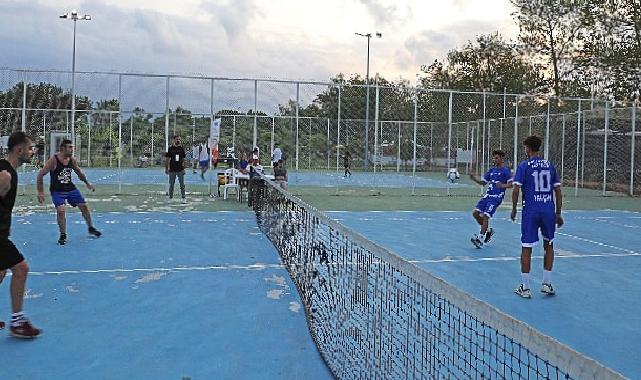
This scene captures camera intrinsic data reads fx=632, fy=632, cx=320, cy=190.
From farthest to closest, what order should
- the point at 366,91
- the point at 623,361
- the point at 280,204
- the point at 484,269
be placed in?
the point at 366,91, the point at 280,204, the point at 484,269, the point at 623,361

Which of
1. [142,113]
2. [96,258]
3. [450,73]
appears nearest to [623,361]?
[96,258]

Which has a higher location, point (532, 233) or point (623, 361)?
point (532, 233)

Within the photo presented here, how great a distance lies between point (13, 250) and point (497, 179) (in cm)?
796

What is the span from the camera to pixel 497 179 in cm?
1105

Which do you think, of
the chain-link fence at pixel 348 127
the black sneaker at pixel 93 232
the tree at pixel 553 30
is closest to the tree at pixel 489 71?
the tree at pixel 553 30

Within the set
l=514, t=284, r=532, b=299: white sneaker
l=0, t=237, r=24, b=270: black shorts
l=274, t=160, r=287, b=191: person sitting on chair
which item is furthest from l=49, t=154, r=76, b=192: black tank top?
l=274, t=160, r=287, b=191: person sitting on chair

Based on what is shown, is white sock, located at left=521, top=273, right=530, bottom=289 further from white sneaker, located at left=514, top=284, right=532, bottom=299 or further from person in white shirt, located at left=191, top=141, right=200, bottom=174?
person in white shirt, located at left=191, top=141, right=200, bottom=174

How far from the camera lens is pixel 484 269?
930 centimetres

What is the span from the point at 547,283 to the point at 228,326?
4037mm

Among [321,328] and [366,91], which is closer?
[321,328]

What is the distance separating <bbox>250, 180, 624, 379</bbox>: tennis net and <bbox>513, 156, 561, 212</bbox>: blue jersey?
1948 millimetres

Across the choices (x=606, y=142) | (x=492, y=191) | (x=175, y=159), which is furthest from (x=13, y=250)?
(x=606, y=142)

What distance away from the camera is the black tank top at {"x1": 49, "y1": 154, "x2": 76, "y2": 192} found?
10820 millimetres

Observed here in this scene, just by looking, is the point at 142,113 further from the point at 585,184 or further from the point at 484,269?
the point at 585,184
